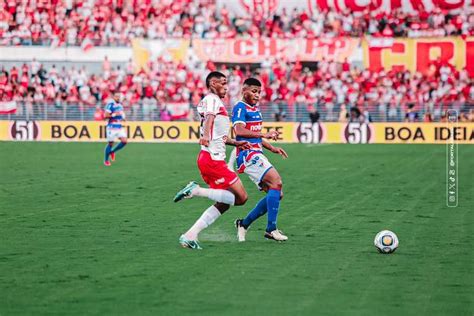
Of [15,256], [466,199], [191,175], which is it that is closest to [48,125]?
[191,175]

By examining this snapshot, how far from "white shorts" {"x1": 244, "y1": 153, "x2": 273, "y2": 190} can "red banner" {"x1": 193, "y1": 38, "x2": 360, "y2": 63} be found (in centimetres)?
3200

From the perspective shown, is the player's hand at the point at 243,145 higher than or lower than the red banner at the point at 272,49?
lower

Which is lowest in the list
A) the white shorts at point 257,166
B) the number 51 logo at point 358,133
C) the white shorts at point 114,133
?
the number 51 logo at point 358,133

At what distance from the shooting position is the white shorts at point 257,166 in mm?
11930

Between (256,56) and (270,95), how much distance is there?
2717mm

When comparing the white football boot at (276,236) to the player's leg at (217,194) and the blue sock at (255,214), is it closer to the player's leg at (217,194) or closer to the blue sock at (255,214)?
the blue sock at (255,214)

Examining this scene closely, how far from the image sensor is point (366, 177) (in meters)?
22.6

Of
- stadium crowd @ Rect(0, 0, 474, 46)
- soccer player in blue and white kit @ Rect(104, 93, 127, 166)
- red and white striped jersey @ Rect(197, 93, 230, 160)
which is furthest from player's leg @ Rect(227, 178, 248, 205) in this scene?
stadium crowd @ Rect(0, 0, 474, 46)

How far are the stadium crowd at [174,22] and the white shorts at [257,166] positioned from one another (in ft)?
106

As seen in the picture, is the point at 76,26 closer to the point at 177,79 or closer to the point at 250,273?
the point at 177,79

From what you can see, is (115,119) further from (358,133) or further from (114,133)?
(358,133)

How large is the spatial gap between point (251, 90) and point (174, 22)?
113 ft

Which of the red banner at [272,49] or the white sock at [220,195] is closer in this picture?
the white sock at [220,195]

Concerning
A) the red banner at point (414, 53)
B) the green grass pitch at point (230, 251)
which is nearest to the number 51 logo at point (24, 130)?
the red banner at point (414, 53)
